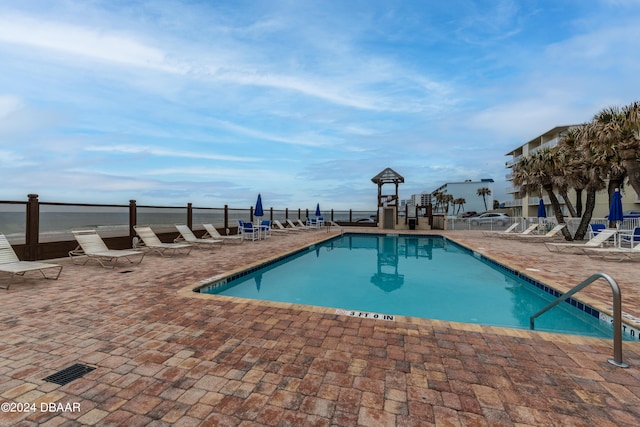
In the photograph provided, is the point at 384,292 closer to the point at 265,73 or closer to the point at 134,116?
the point at 265,73

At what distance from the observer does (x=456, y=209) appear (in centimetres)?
6412

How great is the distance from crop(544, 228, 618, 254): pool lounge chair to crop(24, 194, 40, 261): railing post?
1425 centimetres

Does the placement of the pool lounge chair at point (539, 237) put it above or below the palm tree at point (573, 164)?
below

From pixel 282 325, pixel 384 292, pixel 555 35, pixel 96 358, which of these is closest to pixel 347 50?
pixel 555 35

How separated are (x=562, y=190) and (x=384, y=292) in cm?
1289

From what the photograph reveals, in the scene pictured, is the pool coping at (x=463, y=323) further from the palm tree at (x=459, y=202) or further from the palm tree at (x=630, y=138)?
the palm tree at (x=459, y=202)

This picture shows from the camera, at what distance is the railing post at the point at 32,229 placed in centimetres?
630

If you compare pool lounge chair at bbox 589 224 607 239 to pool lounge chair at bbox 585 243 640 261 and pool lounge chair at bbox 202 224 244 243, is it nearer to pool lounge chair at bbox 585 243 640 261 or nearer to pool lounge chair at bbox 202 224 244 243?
pool lounge chair at bbox 585 243 640 261

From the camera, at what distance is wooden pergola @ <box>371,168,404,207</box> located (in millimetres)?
19438

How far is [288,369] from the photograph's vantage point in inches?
87.3

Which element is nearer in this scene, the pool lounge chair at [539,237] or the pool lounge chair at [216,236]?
the pool lounge chair at [216,236]

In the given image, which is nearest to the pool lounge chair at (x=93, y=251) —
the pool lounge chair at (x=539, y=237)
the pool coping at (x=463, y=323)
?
the pool coping at (x=463, y=323)

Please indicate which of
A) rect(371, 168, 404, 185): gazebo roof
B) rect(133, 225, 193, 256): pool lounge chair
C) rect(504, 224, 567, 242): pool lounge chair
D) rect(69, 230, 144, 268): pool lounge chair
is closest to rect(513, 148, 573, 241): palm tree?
rect(504, 224, 567, 242): pool lounge chair

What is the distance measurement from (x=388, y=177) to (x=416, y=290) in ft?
48.4
